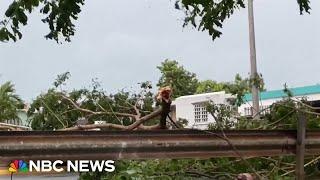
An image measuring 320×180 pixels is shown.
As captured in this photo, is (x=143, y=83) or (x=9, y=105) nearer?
(x=143, y=83)

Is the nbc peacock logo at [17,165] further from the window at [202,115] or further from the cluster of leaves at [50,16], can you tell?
the window at [202,115]

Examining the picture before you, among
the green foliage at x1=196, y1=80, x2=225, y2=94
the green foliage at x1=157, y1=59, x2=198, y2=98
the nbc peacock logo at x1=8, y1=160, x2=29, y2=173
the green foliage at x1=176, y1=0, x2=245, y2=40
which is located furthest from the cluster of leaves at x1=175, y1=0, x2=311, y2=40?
the green foliage at x1=196, y1=80, x2=225, y2=94

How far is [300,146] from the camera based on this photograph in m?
2.96

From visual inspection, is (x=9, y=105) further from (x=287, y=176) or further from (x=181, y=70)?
(x=181, y=70)

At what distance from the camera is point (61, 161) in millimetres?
2781

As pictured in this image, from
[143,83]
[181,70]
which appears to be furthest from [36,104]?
[181,70]

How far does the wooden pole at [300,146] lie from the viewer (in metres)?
2.93

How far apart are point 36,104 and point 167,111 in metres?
3.72

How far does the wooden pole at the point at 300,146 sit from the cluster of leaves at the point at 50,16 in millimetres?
1823

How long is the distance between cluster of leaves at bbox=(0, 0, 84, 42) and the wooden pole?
5.98 ft

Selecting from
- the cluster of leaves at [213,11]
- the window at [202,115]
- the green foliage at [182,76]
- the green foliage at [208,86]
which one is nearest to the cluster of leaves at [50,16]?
the cluster of leaves at [213,11]

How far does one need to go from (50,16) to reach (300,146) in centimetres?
210

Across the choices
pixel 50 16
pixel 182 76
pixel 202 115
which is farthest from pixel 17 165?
pixel 182 76

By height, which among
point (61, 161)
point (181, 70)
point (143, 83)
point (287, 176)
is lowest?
point (287, 176)
